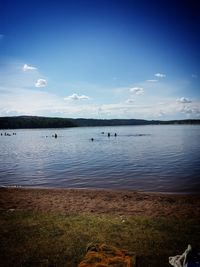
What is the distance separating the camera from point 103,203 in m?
13.7

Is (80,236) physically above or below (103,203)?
above

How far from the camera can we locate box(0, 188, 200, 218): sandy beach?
39.3ft

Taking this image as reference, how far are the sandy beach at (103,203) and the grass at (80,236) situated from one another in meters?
1.34

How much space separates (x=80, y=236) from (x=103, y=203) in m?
5.08

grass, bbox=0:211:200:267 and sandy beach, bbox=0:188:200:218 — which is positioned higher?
grass, bbox=0:211:200:267

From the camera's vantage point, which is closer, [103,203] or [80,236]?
[80,236]

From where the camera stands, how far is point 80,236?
8750mm

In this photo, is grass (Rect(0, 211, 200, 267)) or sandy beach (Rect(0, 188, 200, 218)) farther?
sandy beach (Rect(0, 188, 200, 218))

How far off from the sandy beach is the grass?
4.41 feet

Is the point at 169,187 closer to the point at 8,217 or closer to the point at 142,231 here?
the point at 142,231

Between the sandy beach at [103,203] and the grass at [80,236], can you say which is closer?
the grass at [80,236]

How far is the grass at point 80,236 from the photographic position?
24.3ft

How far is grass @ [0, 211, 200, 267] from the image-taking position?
24.3ft

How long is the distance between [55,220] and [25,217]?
151 cm
